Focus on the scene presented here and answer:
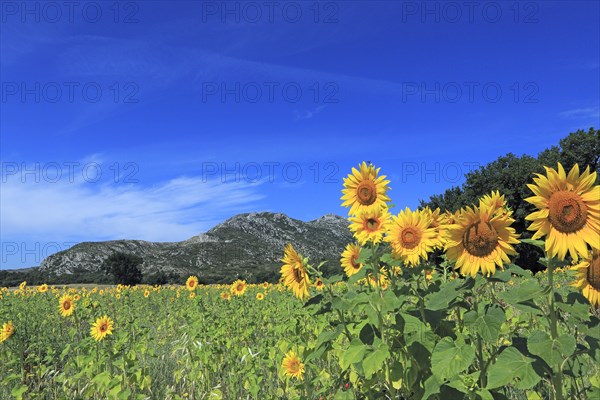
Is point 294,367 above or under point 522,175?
under

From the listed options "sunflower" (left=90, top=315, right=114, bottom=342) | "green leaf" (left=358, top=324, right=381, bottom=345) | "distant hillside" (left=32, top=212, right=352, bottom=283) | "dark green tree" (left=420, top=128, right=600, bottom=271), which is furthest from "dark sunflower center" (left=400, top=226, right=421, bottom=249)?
"distant hillside" (left=32, top=212, right=352, bottom=283)

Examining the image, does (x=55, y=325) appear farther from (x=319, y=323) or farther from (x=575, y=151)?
(x=575, y=151)

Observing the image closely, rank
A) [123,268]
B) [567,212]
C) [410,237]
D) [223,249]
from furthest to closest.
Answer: [223,249] < [123,268] < [410,237] < [567,212]

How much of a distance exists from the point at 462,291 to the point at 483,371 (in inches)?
26.0

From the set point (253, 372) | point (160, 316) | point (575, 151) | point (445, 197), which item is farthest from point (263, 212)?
point (253, 372)

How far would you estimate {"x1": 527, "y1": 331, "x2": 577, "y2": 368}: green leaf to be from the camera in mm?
2078

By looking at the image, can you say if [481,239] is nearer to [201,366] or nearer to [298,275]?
[298,275]

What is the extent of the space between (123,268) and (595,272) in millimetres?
57642

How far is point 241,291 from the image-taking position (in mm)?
9094

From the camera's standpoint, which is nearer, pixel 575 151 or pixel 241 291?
pixel 241 291

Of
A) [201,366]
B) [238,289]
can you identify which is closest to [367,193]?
[201,366]

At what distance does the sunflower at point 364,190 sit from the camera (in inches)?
142

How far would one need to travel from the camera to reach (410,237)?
3.33 metres

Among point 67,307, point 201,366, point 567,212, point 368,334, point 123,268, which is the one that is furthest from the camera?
point 123,268
